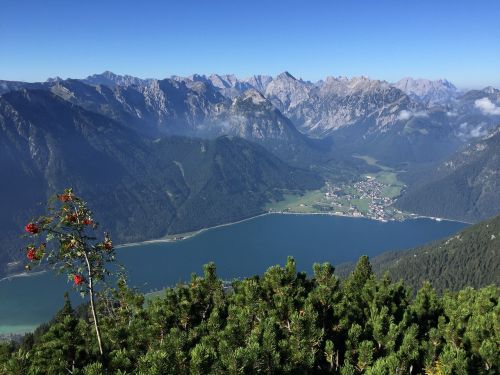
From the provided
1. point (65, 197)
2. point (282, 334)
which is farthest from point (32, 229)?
point (282, 334)

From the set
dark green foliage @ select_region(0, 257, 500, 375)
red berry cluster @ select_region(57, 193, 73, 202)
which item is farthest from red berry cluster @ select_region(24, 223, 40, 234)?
dark green foliage @ select_region(0, 257, 500, 375)

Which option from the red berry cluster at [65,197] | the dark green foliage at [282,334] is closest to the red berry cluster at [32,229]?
the red berry cluster at [65,197]

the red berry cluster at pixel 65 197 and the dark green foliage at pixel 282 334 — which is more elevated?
the red berry cluster at pixel 65 197

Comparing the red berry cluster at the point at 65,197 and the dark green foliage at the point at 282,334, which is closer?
the dark green foliage at the point at 282,334

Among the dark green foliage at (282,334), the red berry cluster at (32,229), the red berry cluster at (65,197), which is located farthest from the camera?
the red berry cluster at (65,197)

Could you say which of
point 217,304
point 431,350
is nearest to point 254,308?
point 217,304

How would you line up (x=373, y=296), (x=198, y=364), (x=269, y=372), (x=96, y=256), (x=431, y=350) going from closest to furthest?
1. (x=198, y=364)
2. (x=269, y=372)
3. (x=96, y=256)
4. (x=431, y=350)
5. (x=373, y=296)

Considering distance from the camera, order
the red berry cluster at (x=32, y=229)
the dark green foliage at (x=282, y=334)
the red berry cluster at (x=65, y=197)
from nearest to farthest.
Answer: the dark green foliage at (x=282, y=334) < the red berry cluster at (x=32, y=229) < the red berry cluster at (x=65, y=197)

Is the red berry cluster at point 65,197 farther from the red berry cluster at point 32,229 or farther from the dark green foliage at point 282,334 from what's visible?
the dark green foliage at point 282,334

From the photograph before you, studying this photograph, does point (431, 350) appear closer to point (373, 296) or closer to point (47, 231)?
point (373, 296)
